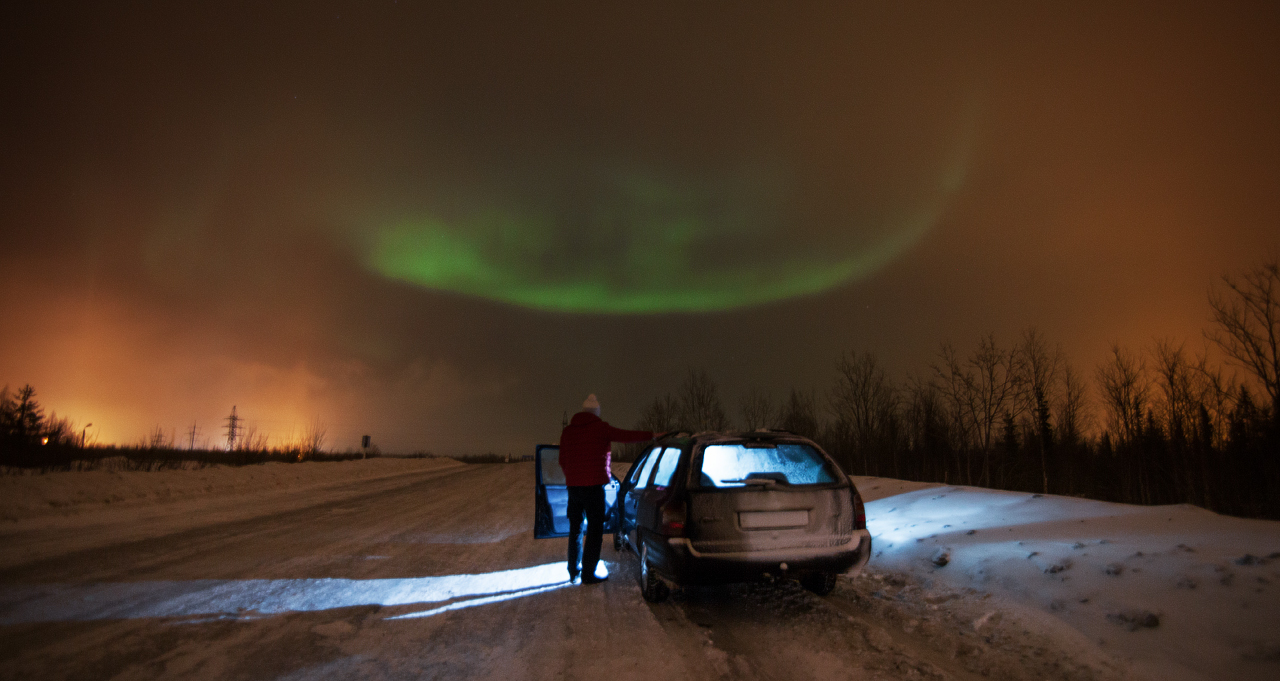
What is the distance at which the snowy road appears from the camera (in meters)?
3.82

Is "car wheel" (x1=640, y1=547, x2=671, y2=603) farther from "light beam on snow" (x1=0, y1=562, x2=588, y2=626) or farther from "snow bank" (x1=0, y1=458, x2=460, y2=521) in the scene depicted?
"snow bank" (x1=0, y1=458, x2=460, y2=521)

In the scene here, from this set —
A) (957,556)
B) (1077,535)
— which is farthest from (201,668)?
(1077,535)

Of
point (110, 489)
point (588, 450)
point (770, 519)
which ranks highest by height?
point (588, 450)

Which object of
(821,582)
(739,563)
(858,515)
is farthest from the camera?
(821,582)

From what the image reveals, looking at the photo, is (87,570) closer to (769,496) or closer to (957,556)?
(769,496)

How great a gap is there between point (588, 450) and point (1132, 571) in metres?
4.74

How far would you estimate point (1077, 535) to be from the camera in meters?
5.92

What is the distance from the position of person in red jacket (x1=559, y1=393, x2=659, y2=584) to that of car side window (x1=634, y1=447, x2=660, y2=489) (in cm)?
47

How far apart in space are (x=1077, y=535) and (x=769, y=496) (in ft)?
10.9

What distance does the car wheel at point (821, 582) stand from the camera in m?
5.73

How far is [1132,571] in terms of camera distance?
4.69 metres

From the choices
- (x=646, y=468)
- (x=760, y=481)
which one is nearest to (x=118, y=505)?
(x=646, y=468)

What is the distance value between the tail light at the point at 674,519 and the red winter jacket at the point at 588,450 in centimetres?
123

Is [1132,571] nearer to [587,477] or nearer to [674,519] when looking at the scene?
[674,519]
